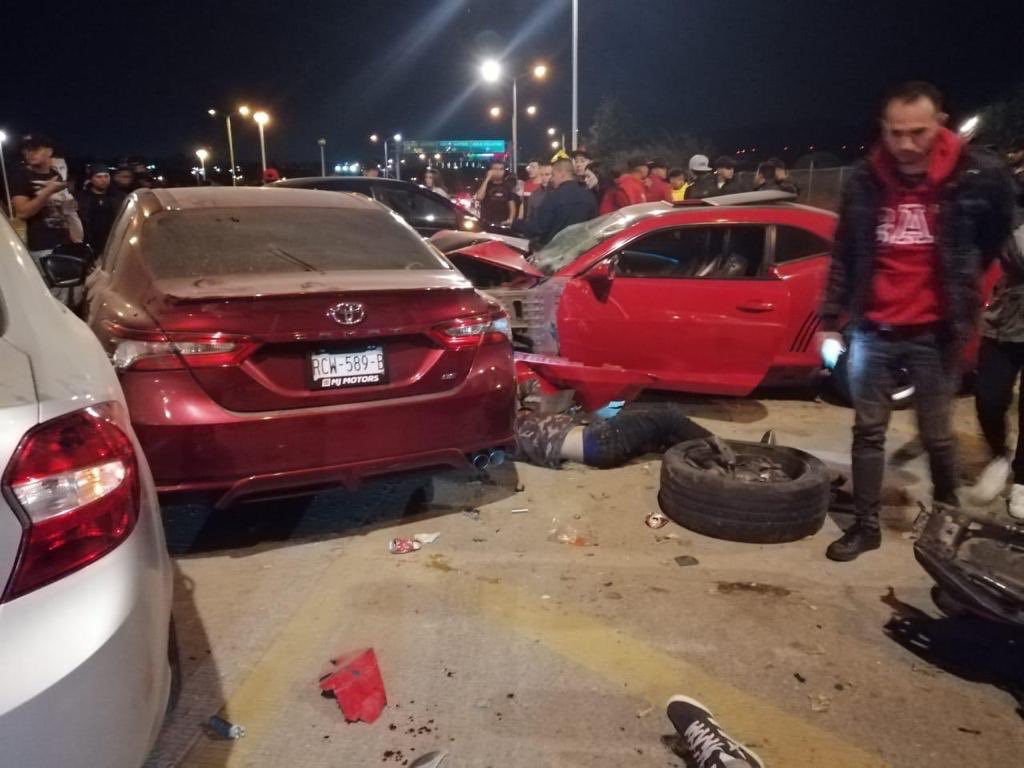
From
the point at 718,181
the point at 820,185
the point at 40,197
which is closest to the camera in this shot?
the point at 40,197

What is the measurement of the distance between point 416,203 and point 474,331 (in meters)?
6.87

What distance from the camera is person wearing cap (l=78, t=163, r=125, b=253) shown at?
8.73 metres

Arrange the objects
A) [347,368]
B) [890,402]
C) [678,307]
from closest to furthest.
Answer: [347,368]
[890,402]
[678,307]

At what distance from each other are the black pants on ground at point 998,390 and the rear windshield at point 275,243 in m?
2.82

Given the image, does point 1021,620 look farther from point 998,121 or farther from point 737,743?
point 998,121

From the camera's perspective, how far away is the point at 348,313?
338 centimetres

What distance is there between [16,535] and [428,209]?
911 cm

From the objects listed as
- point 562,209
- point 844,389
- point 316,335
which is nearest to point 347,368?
point 316,335

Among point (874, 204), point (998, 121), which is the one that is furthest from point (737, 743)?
point (998, 121)

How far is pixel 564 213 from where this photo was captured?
8.55 meters

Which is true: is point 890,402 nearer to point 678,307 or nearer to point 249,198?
point 678,307

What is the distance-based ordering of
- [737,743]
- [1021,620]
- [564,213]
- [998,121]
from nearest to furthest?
1. [737,743]
2. [1021,620]
3. [564,213]
4. [998,121]

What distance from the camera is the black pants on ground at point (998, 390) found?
4.11 metres

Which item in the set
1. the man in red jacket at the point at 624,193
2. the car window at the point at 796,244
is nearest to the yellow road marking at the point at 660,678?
the car window at the point at 796,244
